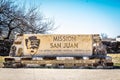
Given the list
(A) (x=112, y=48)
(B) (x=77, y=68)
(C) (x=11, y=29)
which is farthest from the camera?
(C) (x=11, y=29)

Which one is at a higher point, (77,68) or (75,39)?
(75,39)

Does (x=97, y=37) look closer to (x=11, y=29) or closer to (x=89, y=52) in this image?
(x=89, y=52)

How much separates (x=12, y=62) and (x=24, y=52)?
0.75m

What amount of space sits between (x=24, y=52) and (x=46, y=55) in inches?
42.6

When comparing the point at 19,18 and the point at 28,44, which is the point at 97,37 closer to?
the point at 28,44

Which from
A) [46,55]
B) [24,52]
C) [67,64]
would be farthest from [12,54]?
[67,64]

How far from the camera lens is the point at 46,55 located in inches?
618

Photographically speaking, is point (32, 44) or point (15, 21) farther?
point (15, 21)

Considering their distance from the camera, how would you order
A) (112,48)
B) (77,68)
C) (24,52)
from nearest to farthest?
(77,68)
(24,52)
(112,48)

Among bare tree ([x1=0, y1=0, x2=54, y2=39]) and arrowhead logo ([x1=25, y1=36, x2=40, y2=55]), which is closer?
arrowhead logo ([x1=25, y1=36, x2=40, y2=55])

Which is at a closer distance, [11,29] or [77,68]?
[77,68]

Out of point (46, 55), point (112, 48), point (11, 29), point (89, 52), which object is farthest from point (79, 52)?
point (11, 29)

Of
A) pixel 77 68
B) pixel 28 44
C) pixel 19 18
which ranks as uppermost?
pixel 19 18

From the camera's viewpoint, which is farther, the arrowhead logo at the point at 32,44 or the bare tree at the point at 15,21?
the bare tree at the point at 15,21
